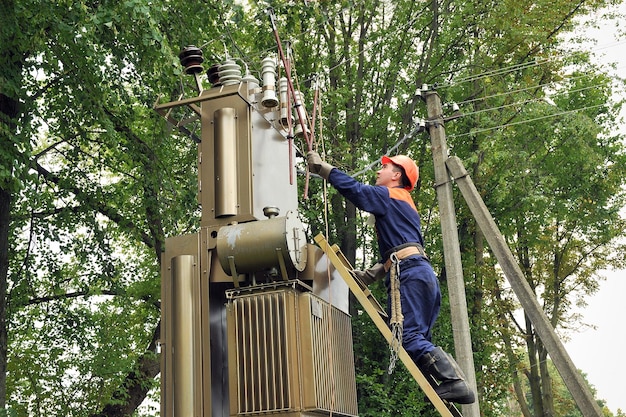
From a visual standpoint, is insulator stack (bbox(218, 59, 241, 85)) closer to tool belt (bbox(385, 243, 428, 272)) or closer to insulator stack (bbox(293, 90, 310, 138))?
insulator stack (bbox(293, 90, 310, 138))

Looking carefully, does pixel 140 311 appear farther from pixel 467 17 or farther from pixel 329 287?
pixel 329 287

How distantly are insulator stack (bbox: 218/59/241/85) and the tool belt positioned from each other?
1.53 m

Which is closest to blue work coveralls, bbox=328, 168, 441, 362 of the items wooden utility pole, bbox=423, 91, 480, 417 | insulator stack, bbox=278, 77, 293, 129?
insulator stack, bbox=278, 77, 293, 129

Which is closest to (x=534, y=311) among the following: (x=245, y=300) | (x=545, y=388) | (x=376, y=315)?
(x=376, y=315)

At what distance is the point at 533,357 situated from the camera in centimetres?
2109

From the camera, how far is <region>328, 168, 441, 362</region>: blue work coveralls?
15.4 feet

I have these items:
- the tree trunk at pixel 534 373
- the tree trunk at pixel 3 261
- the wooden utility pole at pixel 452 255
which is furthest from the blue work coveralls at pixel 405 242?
the tree trunk at pixel 534 373

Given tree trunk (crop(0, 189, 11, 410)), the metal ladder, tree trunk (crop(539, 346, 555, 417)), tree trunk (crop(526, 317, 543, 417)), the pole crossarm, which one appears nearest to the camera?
the metal ladder

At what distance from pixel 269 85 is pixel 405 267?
1479 millimetres

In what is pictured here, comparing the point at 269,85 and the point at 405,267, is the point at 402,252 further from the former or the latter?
the point at 269,85

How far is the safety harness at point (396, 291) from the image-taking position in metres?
4.58

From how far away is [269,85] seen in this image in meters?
4.82

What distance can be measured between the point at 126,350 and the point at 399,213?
12167 millimetres

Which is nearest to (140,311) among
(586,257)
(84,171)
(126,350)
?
(126,350)
